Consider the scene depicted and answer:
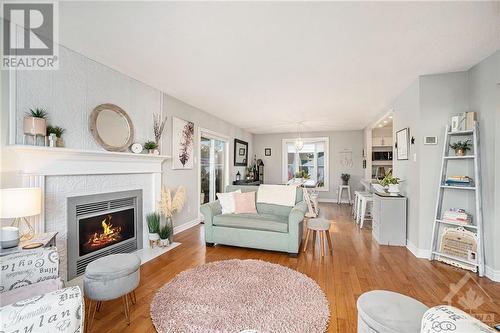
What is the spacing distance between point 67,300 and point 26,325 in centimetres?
14

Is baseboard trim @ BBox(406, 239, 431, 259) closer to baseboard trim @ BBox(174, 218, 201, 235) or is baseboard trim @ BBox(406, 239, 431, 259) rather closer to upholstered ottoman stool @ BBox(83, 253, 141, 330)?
upholstered ottoman stool @ BBox(83, 253, 141, 330)

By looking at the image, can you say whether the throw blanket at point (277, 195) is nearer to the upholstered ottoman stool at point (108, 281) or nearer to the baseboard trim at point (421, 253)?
the baseboard trim at point (421, 253)

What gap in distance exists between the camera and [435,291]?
2182mm

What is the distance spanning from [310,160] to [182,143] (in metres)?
5.06

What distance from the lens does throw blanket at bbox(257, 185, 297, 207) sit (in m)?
3.60

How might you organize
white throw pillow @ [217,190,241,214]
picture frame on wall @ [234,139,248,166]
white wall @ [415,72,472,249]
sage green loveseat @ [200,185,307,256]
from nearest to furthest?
white wall @ [415,72,472,249], sage green loveseat @ [200,185,307,256], white throw pillow @ [217,190,241,214], picture frame on wall @ [234,139,248,166]

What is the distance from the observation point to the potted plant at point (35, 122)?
1.96 metres

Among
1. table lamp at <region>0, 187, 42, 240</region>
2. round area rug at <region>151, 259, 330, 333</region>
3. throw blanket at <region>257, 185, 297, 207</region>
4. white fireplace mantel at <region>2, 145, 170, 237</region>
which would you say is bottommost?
round area rug at <region>151, 259, 330, 333</region>

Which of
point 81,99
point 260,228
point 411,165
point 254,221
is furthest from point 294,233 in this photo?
point 81,99

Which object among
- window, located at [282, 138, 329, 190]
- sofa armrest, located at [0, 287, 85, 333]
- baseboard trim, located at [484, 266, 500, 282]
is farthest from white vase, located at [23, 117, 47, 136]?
window, located at [282, 138, 329, 190]

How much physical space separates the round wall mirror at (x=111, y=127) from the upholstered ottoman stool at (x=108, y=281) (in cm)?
157

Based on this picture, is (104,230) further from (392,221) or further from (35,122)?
(392,221)

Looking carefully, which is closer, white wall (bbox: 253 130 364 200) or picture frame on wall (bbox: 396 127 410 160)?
picture frame on wall (bbox: 396 127 410 160)

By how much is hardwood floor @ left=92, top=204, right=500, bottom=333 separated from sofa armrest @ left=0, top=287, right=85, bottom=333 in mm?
849
